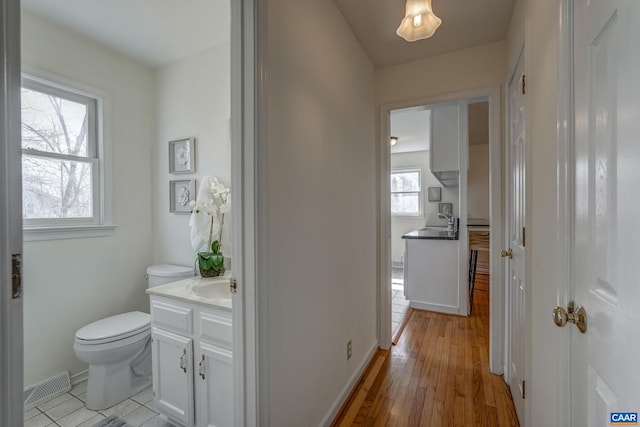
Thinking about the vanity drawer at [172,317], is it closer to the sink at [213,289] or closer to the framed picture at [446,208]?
the sink at [213,289]

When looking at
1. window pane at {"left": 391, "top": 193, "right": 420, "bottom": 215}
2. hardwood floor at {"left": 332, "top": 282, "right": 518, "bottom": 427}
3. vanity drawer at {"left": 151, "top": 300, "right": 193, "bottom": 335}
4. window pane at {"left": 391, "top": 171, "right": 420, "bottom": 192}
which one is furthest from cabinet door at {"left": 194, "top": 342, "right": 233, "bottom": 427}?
window pane at {"left": 391, "top": 171, "right": 420, "bottom": 192}

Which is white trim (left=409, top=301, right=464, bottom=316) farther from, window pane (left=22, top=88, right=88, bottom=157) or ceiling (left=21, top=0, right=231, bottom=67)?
window pane (left=22, top=88, right=88, bottom=157)

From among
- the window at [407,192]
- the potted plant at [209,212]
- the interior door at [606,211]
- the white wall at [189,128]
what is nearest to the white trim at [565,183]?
the interior door at [606,211]

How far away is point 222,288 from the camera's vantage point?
68.5 inches

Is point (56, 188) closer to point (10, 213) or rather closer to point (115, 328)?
point (115, 328)

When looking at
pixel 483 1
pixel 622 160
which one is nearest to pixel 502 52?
pixel 483 1

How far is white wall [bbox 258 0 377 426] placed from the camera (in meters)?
1.17

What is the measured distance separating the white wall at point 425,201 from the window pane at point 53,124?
5.31 metres

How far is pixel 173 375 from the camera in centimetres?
152

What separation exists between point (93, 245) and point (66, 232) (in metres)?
0.21

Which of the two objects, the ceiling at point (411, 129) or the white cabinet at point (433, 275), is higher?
the ceiling at point (411, 129)

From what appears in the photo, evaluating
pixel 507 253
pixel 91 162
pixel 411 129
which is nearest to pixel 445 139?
pixel 411 129

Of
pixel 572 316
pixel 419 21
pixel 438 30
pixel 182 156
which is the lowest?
pixel 572 316

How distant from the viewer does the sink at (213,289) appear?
165cm
